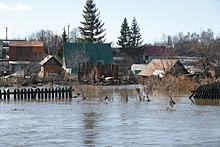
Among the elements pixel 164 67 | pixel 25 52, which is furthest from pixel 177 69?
pixel 25 52

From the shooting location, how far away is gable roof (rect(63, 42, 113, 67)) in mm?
69312

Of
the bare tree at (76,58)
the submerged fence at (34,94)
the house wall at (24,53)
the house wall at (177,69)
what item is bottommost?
the submerged fence at (34,94)

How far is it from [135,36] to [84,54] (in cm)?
2543

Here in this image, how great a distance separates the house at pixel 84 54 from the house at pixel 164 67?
1012 cm

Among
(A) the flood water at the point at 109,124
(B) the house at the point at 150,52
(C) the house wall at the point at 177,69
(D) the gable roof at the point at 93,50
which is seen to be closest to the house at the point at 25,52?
(D) the gable roof at the point at 93,50

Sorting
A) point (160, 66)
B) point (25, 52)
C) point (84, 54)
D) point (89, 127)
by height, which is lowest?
point (89, 127)

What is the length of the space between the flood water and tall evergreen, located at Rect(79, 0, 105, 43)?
56.0 metres

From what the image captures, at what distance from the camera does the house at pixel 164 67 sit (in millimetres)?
49938

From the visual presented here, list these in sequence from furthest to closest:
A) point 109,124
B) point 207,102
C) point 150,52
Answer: point 150,52
point 207,102
point 109,124

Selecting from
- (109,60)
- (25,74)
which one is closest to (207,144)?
(25,74)

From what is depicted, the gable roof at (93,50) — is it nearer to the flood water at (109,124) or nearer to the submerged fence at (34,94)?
the submerged fence at (34,94)

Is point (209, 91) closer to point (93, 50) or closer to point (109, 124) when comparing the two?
point (109, 124)

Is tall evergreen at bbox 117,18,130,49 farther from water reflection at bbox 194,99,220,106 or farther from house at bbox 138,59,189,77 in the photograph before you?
water reflection at bbox 194,99,220,106

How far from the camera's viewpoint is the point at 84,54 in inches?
2697
